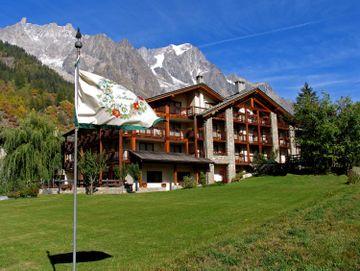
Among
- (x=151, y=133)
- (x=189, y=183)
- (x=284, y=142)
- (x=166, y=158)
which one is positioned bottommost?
(x=189, y=183)

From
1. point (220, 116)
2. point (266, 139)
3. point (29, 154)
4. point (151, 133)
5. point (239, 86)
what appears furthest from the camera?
point (239, 86)

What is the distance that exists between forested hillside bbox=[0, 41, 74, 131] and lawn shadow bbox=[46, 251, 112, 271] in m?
84.7

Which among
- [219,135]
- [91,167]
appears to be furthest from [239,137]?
[91,167]

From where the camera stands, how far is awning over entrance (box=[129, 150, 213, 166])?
3609cm

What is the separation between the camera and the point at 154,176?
4003 centimetres

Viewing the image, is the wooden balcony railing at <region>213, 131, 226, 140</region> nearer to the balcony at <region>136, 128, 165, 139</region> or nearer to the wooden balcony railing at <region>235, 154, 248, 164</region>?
the wooden balcony railing at <region>235, 154, 248, 164</region>

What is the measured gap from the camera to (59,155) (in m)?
40.1

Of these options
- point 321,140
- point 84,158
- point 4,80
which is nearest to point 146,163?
point 84,158

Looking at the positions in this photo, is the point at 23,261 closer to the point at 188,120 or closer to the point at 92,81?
the point at 92,81

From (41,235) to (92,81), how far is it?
7503 mm

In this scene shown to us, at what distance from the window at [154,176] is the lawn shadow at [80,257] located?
29.0 meters

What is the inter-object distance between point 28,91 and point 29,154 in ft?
286

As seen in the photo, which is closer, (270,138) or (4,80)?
(270,138)

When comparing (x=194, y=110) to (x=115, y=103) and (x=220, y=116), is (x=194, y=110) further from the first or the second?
(x=115, y=103)
